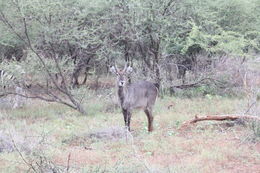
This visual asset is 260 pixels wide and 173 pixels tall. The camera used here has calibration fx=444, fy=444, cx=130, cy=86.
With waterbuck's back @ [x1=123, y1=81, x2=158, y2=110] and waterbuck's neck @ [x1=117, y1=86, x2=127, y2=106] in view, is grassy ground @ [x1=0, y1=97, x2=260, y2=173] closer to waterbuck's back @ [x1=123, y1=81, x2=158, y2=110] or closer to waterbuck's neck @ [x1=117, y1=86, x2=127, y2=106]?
waterbuck's back @ [x1=123, y1=81, x2=158, y2=110]

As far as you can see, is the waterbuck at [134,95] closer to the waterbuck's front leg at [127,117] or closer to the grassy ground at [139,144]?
the waterbuck's front leg at [127,117]

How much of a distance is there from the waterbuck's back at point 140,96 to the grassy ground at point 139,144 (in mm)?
558

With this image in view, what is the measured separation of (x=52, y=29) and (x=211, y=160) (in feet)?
22.7

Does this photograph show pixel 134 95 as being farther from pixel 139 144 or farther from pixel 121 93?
pixel 139 144

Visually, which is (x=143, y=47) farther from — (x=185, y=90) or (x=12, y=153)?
(x=12, y=153)

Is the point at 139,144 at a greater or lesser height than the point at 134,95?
lesser

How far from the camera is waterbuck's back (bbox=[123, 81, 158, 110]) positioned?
34.5ft

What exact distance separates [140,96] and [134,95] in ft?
0.57

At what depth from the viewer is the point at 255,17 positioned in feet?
49.9

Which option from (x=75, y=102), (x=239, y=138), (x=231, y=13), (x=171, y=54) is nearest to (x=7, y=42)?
(x=75, y=102)

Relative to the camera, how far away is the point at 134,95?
34.6 ft

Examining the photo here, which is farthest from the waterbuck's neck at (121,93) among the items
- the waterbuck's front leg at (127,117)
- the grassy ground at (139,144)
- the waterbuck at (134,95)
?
the grassy ground at (139,144)

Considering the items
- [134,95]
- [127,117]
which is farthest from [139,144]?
[134,95]

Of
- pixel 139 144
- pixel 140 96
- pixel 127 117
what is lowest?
pixel 139 144
